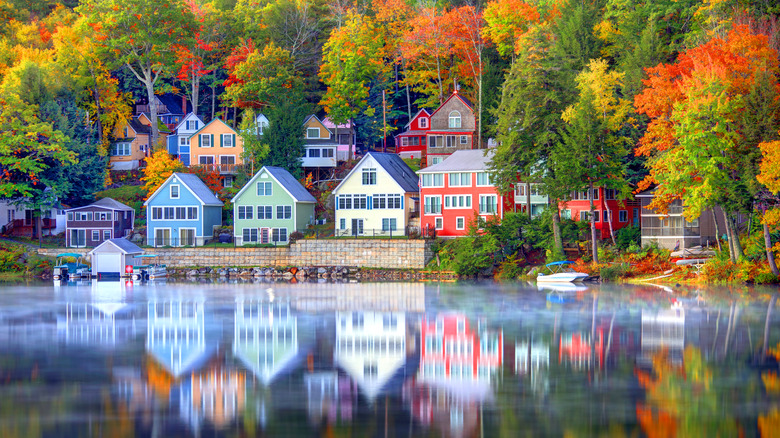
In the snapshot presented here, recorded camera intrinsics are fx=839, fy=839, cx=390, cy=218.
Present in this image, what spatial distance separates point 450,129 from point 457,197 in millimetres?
12878

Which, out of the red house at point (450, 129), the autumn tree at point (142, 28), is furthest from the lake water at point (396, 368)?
the autumn tree at point (142, 28)

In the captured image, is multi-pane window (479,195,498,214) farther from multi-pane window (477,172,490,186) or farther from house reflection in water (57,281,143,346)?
house reflection in water (57,281,143,346)

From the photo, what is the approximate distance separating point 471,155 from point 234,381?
166 feet

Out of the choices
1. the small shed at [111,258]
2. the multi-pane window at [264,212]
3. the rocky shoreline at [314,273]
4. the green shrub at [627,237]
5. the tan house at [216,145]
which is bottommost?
the rocky shoreline at [314,273]

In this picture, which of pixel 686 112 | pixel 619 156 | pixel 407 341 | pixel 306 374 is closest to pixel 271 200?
pixel 619 156

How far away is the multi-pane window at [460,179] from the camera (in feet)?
223

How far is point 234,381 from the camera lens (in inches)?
858

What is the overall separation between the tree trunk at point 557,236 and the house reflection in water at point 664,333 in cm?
2119

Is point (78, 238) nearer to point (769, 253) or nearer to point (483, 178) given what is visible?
point (483, 178)

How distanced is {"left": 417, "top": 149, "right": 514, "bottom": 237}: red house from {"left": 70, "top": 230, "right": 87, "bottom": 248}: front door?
95.3 feet

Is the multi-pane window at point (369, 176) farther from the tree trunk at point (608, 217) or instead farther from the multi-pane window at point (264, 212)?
the tree trunk at point (608, 217)

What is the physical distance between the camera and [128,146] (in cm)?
8538

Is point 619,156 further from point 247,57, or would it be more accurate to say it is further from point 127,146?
point 127,146

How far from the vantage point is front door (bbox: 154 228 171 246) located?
71562 millimetres
